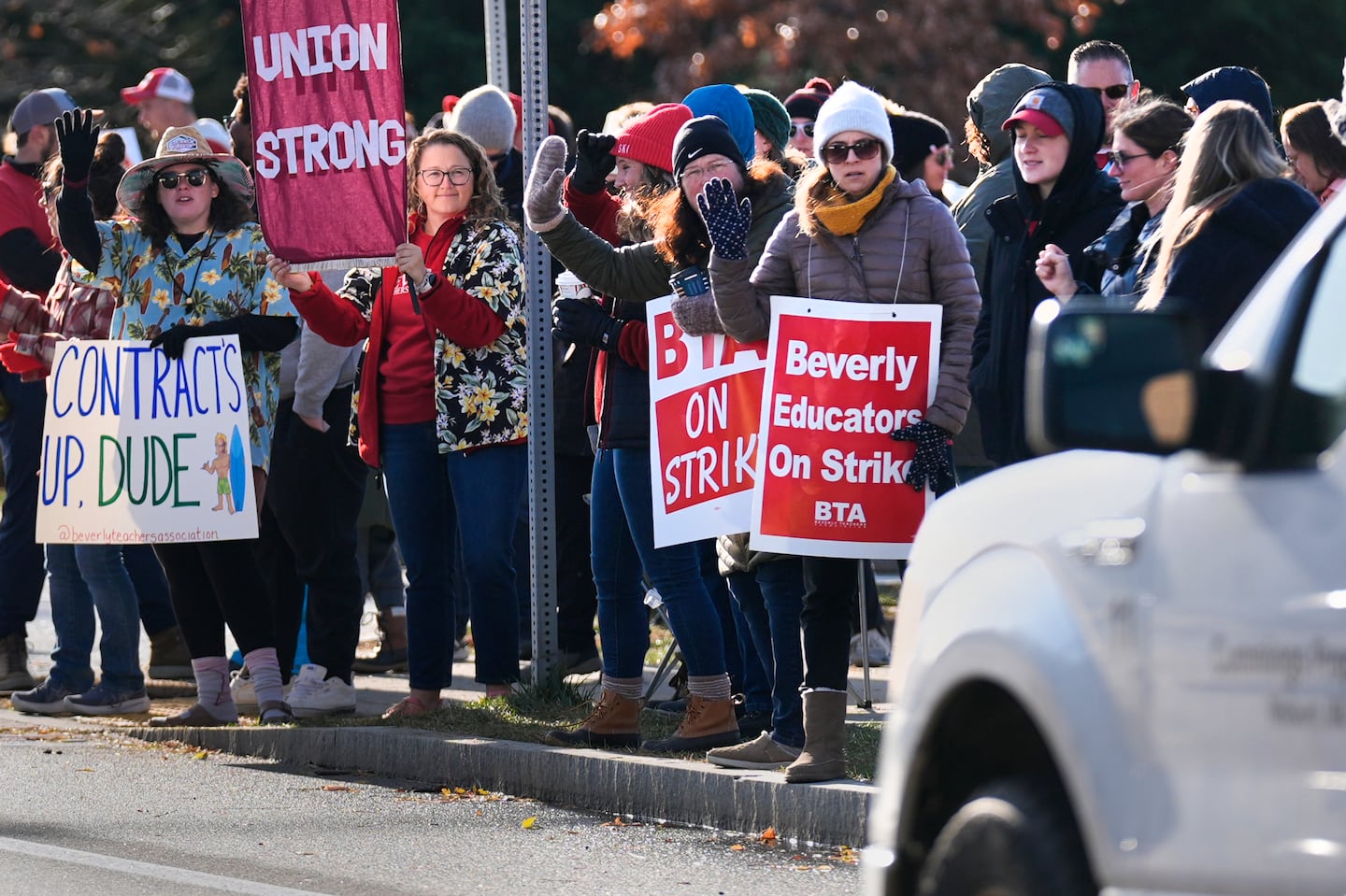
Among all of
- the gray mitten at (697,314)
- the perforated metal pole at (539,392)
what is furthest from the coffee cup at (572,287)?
the gray mitten at (697,314)

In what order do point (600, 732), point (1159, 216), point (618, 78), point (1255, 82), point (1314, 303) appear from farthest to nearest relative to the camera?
point (618, 78) < point (1255, 82) < point (600, 732) < point (1159, 216) < point (1314, 303)

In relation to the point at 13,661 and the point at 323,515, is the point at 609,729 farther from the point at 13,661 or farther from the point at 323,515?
the point at 13,661

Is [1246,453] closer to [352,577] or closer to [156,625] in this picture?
[352,577]

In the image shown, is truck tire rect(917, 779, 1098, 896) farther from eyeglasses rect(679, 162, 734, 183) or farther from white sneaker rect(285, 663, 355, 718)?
white sneaker rect(285, 663, 355, 718)

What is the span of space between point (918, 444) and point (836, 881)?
4.65 ft

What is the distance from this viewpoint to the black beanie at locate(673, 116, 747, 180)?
7.11m

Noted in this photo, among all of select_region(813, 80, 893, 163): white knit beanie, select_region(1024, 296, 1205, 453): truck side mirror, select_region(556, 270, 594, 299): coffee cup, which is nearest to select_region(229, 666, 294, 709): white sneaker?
select_region(556, 270, 594, 299): coffee cup

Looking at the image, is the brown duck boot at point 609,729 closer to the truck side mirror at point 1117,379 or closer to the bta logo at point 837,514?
the bta logo at point 837,514

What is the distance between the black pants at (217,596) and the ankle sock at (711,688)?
1987 millimetres

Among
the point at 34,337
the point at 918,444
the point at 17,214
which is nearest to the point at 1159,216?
the point at 918,444

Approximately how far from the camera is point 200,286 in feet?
27.7

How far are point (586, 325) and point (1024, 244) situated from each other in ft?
4.91

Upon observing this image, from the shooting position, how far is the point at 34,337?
29.8 ft

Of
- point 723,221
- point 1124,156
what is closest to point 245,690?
point 723,221
